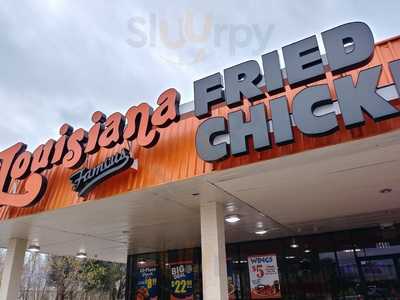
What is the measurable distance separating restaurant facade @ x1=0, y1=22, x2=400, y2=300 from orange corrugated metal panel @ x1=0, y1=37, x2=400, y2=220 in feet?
0.06

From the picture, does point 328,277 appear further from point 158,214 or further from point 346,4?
point 346,4

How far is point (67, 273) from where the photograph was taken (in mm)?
20781

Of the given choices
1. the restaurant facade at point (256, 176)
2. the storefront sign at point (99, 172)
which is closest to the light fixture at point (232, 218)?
the restaurant facade at point (256, 176)

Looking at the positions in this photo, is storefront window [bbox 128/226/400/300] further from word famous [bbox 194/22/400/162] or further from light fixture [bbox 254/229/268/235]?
word famous [bbox 194/22/400/162]

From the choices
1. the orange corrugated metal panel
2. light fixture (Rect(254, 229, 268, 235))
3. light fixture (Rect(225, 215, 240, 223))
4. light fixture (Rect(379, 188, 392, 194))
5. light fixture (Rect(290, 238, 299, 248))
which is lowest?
light fixture (Rect(290, 238, 299, 248))

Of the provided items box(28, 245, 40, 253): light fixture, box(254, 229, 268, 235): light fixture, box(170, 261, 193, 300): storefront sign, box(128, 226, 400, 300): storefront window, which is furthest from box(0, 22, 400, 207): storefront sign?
box(170, 261, 193, 300): storefront sign

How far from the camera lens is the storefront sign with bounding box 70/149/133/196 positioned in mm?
5277

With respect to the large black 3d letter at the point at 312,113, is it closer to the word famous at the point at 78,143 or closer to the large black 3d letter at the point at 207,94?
the large black 3d letter at the point at 207,94

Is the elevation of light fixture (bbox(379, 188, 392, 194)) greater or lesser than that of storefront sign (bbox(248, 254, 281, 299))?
greater

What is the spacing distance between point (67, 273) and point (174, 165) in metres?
19.1

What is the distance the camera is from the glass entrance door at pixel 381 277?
796 cm

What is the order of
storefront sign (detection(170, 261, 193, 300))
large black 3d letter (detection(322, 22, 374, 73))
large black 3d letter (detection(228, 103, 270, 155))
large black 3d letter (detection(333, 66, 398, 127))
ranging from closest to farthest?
large black 3d letter (detection(333, 66, 398, 127)), large black 3d letter (detection(322, 22, 374, 73)), large black 3d letter (detection(228, 103, 270, 155)), storefront sign (detection(170, 261, 193, 300))

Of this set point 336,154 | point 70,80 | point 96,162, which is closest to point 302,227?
point 336,154

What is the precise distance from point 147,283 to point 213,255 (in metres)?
7.26
